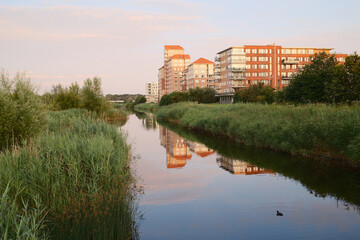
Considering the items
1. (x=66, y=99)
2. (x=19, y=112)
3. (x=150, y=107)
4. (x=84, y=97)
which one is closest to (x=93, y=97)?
(x=84, y=97)

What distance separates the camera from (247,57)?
101 meters

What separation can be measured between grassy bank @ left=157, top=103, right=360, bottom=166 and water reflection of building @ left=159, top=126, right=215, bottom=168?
A: 3373 mm

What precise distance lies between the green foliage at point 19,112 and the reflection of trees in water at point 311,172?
12.2 metres

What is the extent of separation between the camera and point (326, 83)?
107ft

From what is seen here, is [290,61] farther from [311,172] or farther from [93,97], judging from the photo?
[311,172]

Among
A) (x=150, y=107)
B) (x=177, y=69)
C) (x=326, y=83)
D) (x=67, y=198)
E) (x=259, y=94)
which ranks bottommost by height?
(x=67, y=198)

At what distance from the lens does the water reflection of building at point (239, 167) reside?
1772 cm

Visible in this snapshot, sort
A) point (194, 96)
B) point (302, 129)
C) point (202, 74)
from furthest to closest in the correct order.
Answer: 1. point (202, 74)
2. point (194, 96)
3. point (302, 129)

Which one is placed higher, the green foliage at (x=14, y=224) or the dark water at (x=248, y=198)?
the green foliage at (x=14, y=224)

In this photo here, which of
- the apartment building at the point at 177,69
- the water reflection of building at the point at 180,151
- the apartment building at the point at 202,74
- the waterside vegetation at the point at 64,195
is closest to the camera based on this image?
the waterside vegetation at the point at 64,195

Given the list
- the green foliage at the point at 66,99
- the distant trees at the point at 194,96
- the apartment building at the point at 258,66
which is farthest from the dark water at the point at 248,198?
the apartment building at the point at 258,66

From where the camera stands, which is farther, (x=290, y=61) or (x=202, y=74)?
(x=202, y=74)

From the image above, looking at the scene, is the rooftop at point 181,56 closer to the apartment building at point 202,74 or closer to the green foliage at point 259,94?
the apartment building at point 202,74

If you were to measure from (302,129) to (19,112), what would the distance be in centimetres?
1525
